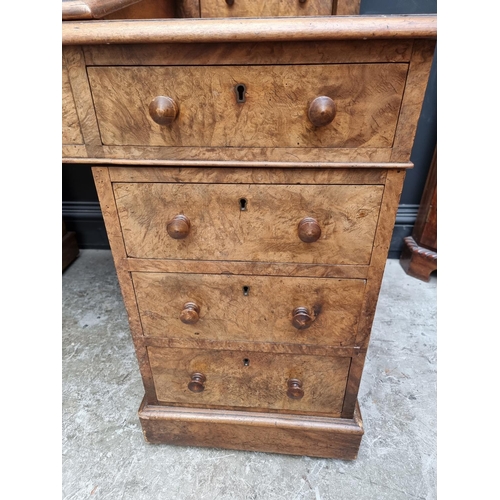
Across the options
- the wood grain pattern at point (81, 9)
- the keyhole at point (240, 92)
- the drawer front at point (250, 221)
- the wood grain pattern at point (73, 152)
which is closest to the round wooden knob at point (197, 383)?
the drawer front at point (250, 221)

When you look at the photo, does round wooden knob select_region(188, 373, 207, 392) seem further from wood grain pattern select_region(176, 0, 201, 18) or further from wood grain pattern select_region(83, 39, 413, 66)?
wood grain pattern select_region(176, 0, 201, 18)

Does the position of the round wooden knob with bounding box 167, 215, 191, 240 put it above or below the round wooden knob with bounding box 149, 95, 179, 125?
below

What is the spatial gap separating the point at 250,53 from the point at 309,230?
37 centimetres

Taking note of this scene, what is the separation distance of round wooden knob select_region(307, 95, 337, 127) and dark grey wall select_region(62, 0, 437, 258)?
1274 mm

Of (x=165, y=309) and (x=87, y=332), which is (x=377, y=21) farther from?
(x=87, y=332)

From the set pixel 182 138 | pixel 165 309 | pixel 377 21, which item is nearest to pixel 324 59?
pixel 377 21

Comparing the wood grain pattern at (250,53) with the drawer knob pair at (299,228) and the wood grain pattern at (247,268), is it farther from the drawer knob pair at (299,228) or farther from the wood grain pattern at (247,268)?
the wood grain pattern at (247,268)

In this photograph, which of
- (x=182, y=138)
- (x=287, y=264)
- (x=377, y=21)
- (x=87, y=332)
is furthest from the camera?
(x=87, y=332)

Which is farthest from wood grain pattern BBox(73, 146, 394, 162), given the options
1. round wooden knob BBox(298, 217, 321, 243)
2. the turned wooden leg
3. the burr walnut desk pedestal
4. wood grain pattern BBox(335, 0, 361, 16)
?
the turned wooden leg

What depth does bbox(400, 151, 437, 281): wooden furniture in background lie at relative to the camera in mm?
1819

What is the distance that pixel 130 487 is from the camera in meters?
1.07

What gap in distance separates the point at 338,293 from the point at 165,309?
0.46m

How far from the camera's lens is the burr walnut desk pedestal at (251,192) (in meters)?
0.65

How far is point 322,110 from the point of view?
654mm
